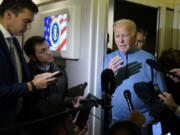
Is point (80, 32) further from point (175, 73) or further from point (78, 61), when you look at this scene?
point (175, 73)

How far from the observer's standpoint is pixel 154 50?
191 cm

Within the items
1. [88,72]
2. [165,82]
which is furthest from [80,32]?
[165,82]

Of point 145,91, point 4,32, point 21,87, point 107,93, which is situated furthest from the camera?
point 145,91

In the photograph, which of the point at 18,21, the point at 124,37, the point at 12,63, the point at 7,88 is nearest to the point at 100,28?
the point at 124,37

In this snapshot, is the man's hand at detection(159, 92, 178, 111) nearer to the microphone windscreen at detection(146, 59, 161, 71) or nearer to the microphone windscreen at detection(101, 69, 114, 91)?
the microphone windscreen at detection(146, 59, 161, 71)

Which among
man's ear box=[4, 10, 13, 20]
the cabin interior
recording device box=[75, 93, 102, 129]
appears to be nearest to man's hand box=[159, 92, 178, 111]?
the cabin interior

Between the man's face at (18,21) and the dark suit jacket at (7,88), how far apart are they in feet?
0.42

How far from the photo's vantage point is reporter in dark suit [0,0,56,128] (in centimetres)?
126

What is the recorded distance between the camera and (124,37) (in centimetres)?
150

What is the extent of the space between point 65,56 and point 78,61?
159 mm

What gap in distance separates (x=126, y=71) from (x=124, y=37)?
241mm

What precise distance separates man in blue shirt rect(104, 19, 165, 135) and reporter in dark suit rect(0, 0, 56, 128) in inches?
20.7

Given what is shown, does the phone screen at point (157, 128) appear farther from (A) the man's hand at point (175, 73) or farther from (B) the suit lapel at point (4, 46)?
(B) the suit lapel at point (4, 46)

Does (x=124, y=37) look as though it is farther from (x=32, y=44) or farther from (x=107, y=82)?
(x=32, y=44)
